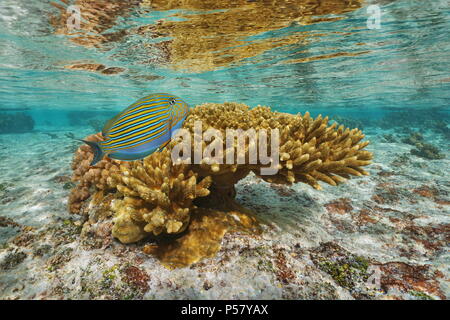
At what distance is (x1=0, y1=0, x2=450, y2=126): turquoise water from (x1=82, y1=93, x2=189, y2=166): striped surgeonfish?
7.53m

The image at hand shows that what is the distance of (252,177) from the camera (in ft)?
20.8

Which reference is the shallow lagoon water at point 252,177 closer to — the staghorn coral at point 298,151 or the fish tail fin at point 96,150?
the staghorn coral at point 298,151

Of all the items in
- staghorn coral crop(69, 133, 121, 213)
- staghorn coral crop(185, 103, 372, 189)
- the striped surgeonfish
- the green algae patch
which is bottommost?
the green algae patch

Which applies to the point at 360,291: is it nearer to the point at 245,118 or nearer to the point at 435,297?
the point at 435,297

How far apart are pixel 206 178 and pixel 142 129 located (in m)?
1.71

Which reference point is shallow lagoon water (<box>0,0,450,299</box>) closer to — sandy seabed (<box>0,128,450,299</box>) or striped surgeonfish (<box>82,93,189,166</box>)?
sandy seabed (<box>0,128,450,299</box>)

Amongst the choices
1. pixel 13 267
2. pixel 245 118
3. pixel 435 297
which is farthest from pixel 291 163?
pixel 13 267

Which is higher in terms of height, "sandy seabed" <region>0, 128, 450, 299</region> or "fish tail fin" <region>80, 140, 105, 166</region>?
"fish tail fin" <region>80, 140, 105, 166</region>

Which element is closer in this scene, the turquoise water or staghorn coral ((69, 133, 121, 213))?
staghorn coral ((69, 133, 121, 213))

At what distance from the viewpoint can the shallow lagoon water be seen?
8.61 feet

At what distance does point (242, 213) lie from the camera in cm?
368

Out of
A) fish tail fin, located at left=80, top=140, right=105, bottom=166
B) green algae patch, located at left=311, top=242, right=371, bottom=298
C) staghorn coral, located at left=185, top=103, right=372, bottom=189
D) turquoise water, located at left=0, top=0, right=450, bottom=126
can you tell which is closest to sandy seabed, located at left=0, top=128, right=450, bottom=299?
green algae patch, located at left=311, top=242, right=371, bottom=298

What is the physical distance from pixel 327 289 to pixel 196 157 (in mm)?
2395

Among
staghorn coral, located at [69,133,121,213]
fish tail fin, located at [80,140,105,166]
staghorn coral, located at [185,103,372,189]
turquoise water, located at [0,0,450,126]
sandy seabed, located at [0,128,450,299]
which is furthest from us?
turquoise water, located at [0,0,450,126]
